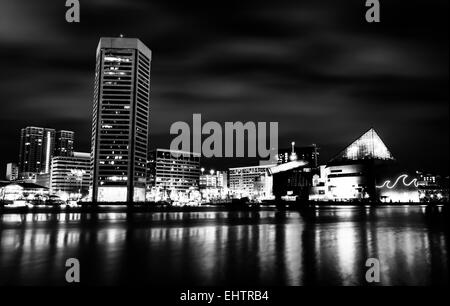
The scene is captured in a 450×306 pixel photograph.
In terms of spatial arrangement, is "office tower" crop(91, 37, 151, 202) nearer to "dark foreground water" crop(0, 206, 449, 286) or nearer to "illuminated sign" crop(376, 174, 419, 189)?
"illuminated sign" crop(376, 174, 419, 189)

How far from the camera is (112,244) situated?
20000 mm

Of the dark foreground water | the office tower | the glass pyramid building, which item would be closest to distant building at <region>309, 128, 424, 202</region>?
the glass pyramid building

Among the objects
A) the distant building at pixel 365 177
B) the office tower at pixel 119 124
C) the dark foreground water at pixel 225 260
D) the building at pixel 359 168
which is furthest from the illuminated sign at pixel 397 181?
the dark foreground water at pixel 225 260

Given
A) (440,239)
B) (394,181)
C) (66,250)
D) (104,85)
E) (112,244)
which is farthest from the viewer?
(104,85)

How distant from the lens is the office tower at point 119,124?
Result: 18000cm

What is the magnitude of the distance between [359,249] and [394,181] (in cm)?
14672

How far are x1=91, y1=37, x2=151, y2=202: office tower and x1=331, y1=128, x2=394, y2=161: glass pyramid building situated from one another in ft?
306

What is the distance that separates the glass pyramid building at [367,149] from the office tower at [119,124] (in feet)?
306

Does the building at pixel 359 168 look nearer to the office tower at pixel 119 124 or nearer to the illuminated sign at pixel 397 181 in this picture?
the illuminated sign at pixel 397 181

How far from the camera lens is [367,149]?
568 ft

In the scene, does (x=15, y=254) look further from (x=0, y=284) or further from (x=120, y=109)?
(x=120, y=109)

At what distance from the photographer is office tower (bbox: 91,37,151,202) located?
180 meters
